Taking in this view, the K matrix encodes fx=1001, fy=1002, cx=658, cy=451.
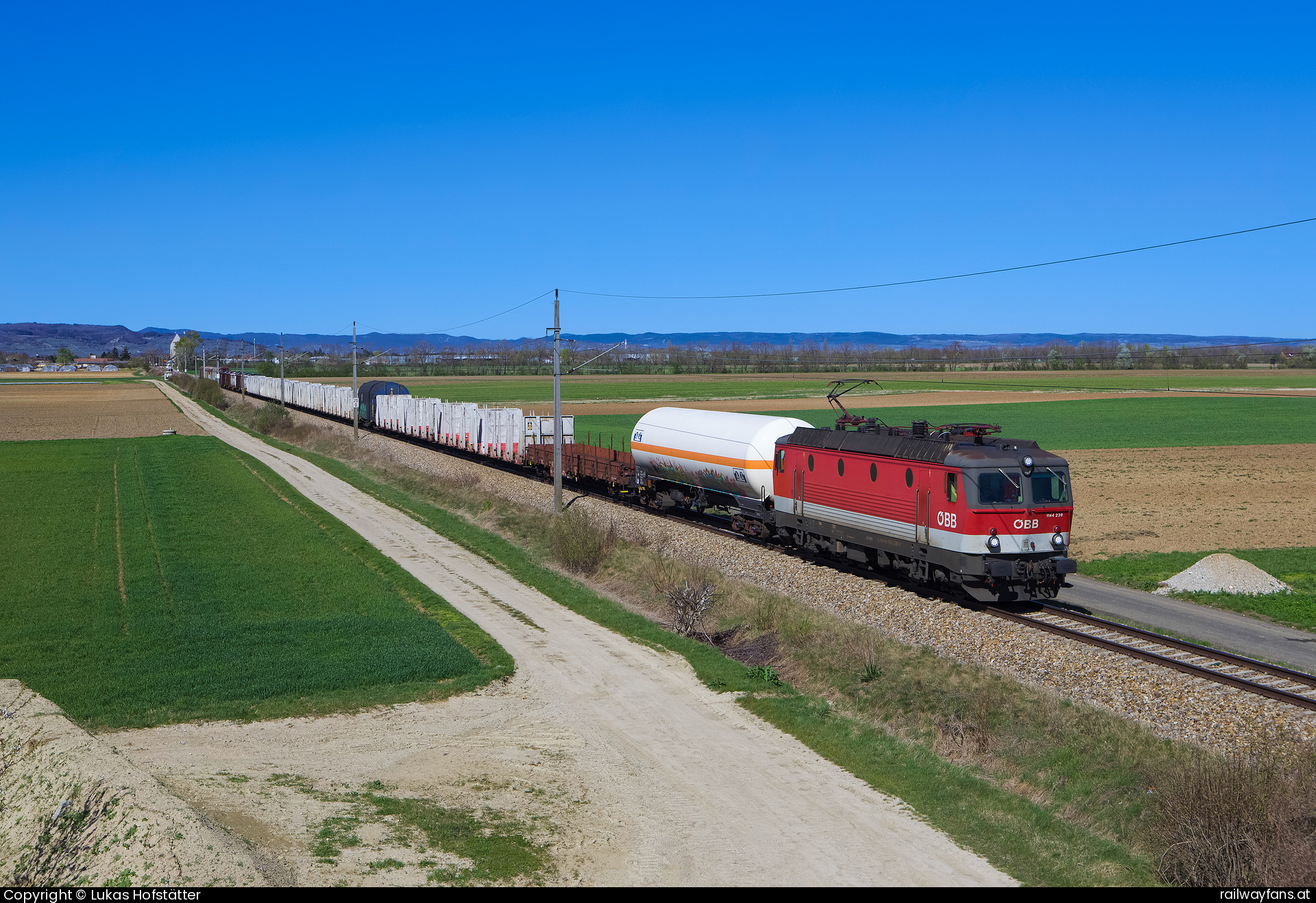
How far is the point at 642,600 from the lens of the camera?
1112 inches

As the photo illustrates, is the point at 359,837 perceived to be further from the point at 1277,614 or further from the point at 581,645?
the point at 1277,614

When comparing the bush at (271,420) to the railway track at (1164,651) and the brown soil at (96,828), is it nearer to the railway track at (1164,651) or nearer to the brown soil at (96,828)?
the railway track at (1164,651)

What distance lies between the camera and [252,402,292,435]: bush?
86250mm

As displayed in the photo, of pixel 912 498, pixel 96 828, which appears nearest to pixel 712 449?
pixel 912 498

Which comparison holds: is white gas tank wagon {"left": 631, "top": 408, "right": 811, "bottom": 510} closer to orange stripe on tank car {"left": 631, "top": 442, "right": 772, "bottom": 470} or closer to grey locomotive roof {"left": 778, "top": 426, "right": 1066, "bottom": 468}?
orange stripe on tank car {"left": 631, "top": 442, "right": 772, "bottom": 470}

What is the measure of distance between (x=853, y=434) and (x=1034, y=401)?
297 ft

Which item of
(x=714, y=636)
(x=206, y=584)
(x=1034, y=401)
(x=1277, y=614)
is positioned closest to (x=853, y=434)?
(x=714, y=636)

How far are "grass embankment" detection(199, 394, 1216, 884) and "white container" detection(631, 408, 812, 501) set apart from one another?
547 centimetres

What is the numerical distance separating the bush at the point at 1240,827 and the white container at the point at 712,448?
19517mm

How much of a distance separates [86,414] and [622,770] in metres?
112

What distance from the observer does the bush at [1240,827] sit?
1141cm

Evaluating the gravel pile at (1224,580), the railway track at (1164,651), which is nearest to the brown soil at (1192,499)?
the gravel pile at (1224,580)

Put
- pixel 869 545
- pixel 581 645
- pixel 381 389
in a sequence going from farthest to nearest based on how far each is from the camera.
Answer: pixel 381 389 → pixel 869 545 → pixel 581 645

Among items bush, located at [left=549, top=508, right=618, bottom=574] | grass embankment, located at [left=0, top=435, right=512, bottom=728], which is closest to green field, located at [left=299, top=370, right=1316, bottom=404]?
grass embankment, located at [left=0, top=435, right=512, bottom=728]
